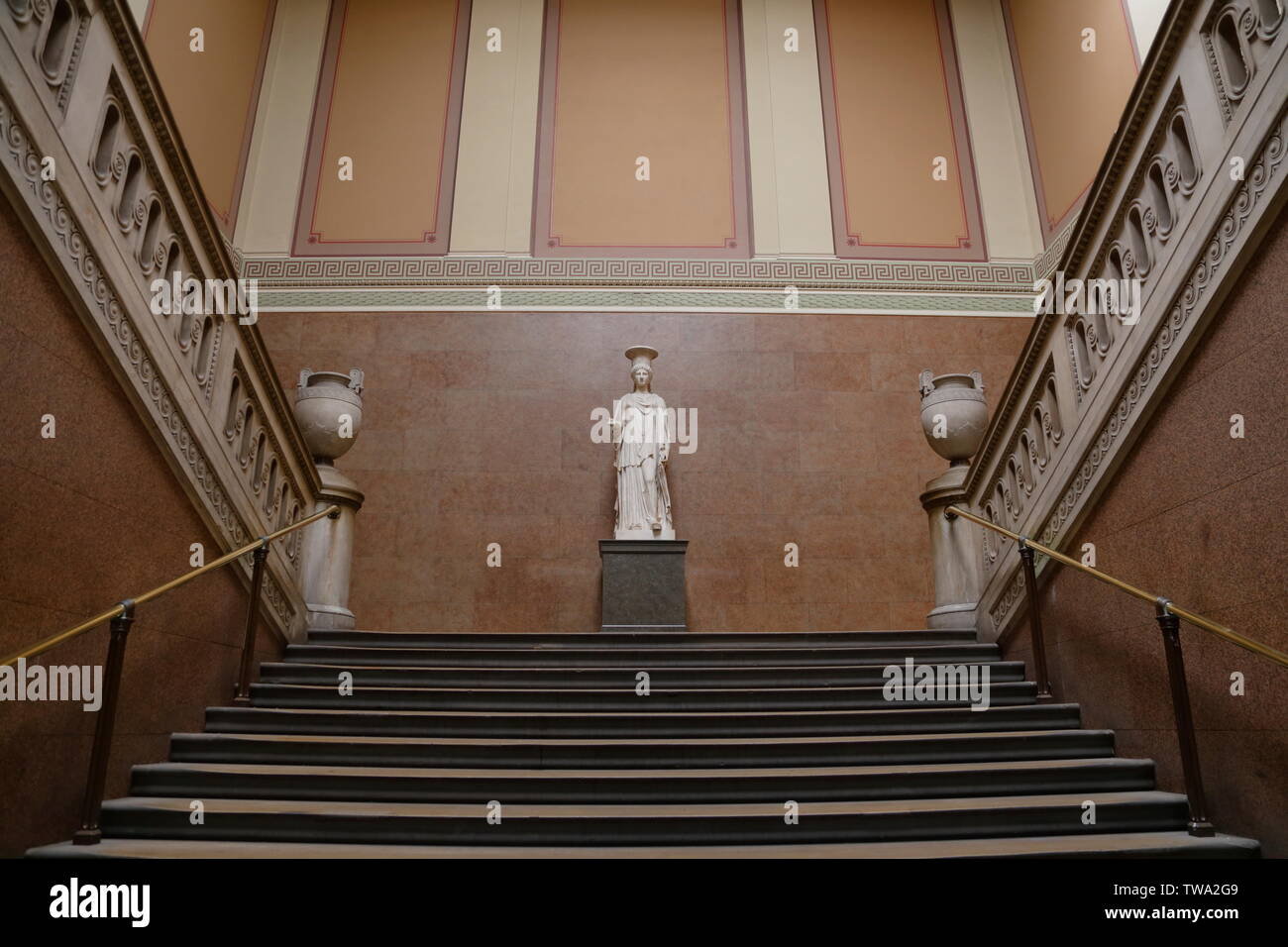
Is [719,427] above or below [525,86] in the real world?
below

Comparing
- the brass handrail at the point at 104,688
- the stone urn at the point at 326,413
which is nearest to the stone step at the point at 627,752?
the brass handrail at the point at 104,688

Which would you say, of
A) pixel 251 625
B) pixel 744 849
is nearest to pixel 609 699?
pixel 744 849

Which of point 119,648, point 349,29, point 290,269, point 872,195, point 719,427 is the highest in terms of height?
point 349,29

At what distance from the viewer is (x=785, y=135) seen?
35.6 feet

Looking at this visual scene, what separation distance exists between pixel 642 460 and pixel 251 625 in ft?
13.7

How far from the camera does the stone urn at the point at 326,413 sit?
6.63 m

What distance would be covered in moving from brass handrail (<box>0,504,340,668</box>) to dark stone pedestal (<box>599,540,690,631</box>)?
2459mm

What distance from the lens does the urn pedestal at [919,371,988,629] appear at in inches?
250

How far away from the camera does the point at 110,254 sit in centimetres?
394

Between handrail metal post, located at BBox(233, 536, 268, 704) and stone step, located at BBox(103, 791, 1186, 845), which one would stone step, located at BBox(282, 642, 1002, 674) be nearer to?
handrail metal post, located at BBox(233, 536, 268, 704)

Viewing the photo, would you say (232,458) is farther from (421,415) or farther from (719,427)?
(719,427)

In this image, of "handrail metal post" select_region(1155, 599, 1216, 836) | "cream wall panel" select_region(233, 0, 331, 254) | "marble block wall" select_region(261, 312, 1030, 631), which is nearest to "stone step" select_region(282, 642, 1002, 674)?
"handrail metal post" select_region(1155, 599, 1216, 836)
